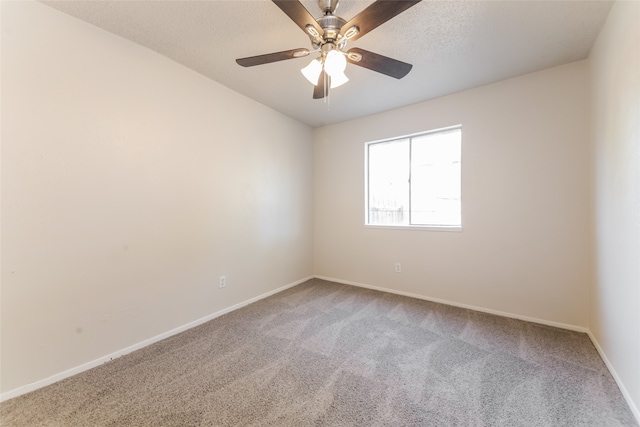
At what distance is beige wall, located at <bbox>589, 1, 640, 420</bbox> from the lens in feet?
4.52

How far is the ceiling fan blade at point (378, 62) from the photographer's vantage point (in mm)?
1539

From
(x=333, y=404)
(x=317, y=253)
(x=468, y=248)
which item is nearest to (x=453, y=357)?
(x=333, y=404)

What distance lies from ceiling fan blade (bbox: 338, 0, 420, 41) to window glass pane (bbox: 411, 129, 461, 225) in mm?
2080

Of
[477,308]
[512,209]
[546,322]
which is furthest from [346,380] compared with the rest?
[512,209]

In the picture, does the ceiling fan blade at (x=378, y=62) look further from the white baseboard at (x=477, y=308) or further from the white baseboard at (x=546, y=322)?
the white baseboard at (x=477, y=308)

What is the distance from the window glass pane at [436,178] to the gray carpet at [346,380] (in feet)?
4.05

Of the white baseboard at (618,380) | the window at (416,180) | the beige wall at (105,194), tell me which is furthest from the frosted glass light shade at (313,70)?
the white baseboard at (618,380)

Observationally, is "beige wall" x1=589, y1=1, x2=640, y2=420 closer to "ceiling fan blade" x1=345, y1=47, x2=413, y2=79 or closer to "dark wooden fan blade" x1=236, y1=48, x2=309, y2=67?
"ceiling fan blade" x1=345, y1=47, x2=413, y2=79

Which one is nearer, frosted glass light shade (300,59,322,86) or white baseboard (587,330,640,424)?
white baseboard (587,330,640,424)

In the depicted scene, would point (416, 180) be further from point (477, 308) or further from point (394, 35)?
point (394, 35)

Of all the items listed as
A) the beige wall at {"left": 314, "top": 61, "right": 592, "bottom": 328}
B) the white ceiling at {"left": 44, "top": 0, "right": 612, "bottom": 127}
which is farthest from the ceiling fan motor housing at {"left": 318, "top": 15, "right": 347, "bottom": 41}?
the beige wall at {"left": 314, "top": 61, "right": 592, "bottom": 328}

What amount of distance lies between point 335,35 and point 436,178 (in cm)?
223

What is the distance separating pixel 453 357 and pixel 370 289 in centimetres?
162

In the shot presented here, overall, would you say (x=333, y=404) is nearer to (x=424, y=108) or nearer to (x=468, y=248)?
(x=468, y=248)
